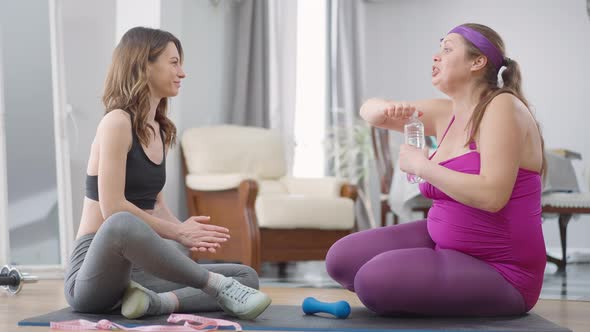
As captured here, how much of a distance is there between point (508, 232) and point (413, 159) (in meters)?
0.37

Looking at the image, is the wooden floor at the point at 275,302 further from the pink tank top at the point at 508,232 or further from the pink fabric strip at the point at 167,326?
the pink tank top at the point at 508,232

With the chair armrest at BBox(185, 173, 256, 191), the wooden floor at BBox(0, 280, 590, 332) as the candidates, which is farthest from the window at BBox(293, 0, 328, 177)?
the wooden floor at BBox(0, 280, 590, 332)

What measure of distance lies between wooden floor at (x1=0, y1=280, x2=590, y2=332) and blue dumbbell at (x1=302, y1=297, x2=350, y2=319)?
23.1 inches

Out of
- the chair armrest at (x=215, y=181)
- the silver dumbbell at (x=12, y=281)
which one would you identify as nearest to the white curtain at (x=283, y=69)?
the chair armrest at (x=215, y=181)

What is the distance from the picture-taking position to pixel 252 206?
207 inches

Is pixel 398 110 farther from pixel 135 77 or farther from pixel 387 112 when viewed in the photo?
pixel 135 77

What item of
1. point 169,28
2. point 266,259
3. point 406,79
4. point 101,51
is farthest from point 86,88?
point 406,79

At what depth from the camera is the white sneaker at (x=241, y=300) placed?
248cm

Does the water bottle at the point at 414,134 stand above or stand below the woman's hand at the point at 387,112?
below

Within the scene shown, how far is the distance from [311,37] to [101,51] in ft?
9.71

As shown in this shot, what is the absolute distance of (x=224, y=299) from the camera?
8.29 ft

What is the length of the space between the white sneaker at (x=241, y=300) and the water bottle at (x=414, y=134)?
0.57 metres

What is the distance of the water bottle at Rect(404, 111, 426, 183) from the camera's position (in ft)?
8.62

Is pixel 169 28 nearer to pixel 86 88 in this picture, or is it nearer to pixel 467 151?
pixel 86 88
